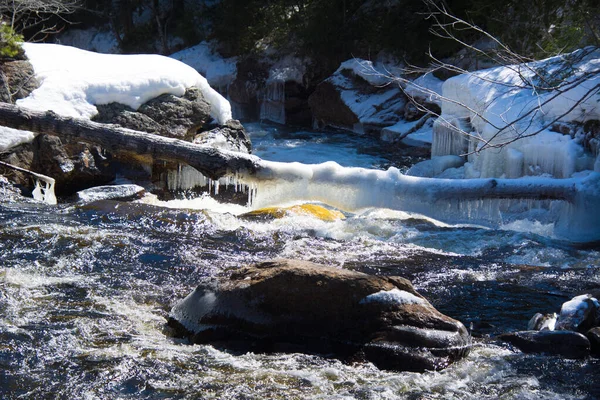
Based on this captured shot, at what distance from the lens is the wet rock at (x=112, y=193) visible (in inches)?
332

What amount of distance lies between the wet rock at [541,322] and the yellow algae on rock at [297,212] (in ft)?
11.0

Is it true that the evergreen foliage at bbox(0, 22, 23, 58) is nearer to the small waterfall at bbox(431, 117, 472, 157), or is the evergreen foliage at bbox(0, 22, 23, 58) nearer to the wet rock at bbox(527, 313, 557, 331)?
the small waterfall at bbox(431, 117, 472, 157)

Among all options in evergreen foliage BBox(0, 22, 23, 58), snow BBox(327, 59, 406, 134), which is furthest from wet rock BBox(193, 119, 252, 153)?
snow BBox(327, 59, 406, 134)

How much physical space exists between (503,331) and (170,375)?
2.29 m

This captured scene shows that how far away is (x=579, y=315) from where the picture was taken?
15.3 ft

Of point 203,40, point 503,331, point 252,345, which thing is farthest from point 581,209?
point 203,40

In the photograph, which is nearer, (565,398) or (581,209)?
(565,398)

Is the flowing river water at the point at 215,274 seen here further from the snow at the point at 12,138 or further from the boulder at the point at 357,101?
the boulder at the point at 357,101

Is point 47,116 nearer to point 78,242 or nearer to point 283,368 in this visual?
point 78,242

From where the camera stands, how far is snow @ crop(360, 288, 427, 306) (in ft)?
14.0

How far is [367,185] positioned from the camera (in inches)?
287

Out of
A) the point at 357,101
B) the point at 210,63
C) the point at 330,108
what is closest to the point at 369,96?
the point at 357,101

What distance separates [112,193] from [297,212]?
2.33m

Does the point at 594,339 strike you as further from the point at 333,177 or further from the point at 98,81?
the point at 98,81
